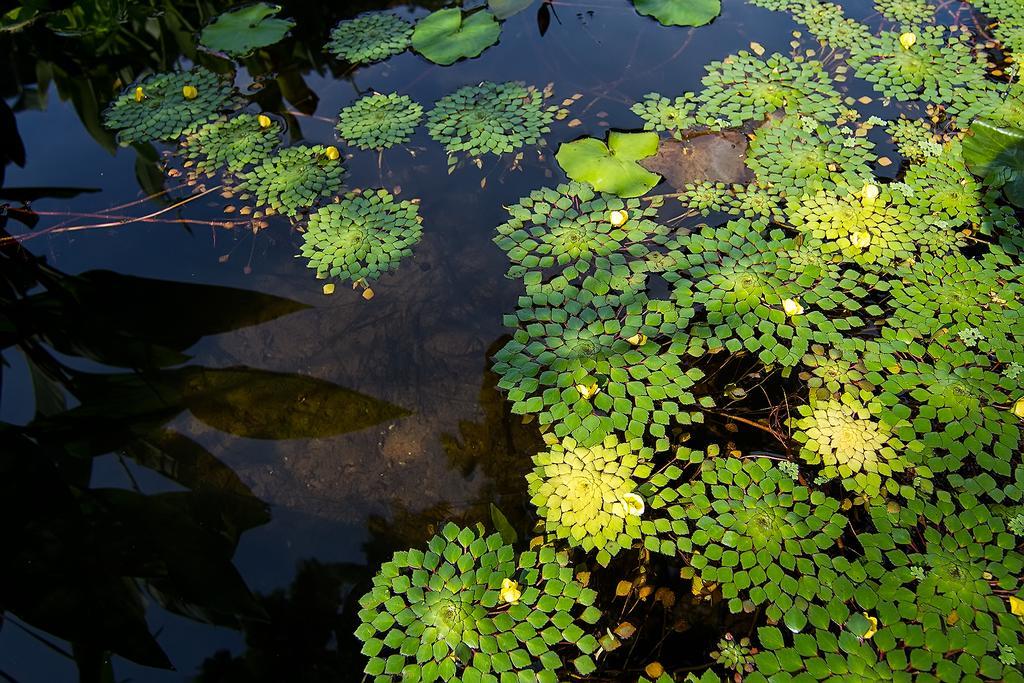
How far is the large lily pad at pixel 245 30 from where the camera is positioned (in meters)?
3.65

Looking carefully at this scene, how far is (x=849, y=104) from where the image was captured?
317cm

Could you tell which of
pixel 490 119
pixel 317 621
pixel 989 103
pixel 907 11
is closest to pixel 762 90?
pixel 989 103

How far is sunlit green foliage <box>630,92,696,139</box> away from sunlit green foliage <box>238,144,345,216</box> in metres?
1.48

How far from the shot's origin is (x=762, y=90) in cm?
321

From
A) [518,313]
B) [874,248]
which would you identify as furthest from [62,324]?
[874,248]

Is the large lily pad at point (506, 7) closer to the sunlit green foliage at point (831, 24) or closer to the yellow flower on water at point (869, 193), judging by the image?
the sunlit green foliage at point (831, 24)

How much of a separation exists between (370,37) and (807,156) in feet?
8.08

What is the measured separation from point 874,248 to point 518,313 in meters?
1.38

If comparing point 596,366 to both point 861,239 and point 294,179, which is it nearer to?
point 861,239

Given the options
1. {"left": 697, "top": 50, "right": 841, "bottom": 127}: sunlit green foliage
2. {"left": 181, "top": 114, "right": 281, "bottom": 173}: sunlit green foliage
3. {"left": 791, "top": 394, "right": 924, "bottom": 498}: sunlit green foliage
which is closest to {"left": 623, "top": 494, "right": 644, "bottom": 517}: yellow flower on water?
{"left": 791, "top": 394, "right": 924, "bottom": 498}: sunlit green foliage

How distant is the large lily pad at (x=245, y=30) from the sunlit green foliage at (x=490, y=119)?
3.65ft

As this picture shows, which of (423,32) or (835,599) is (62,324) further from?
(835,599)

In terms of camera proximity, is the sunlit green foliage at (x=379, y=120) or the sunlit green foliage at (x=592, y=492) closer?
the sunlit green foliage at (x=592, y=492)

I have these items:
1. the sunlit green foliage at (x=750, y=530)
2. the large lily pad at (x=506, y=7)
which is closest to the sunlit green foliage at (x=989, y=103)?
the sunlit green foliage at (x=750, y=530)
